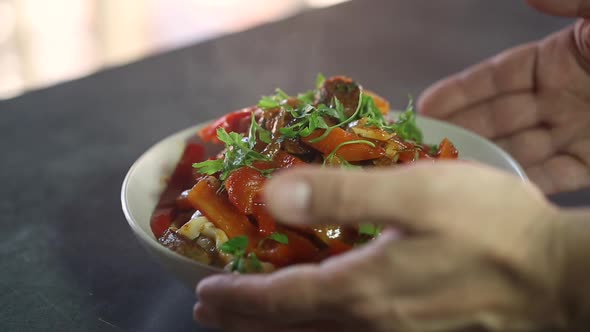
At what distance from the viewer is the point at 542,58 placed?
7.98 feet

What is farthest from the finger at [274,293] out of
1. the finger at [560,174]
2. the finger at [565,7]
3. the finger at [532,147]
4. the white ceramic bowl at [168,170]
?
the finger at [565,7]

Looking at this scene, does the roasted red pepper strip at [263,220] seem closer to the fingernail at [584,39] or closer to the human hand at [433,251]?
the human hand at [433,251]

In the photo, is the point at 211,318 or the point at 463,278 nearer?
the point at 463,278

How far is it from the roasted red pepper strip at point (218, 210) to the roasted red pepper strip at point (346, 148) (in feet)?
0.90

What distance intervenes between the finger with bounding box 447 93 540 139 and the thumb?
0.73 ft

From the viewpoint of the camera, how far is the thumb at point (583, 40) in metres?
2.26

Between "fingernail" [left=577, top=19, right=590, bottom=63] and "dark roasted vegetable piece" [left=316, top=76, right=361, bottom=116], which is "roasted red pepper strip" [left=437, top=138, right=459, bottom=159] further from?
"fingernail" [left=577, top=19, right=590, bottom=63]

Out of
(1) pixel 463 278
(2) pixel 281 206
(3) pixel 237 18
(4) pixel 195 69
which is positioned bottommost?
(3) pixel 237 18

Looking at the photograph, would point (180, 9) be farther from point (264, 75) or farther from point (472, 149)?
point (472, 149)

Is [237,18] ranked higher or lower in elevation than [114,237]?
lower

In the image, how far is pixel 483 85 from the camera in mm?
2473

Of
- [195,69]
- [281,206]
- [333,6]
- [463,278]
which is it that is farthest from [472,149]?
[333,6]

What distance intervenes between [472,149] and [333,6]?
2153 millimetres

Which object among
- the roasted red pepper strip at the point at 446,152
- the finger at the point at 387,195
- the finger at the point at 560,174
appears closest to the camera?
the finger at the point at 387,195
